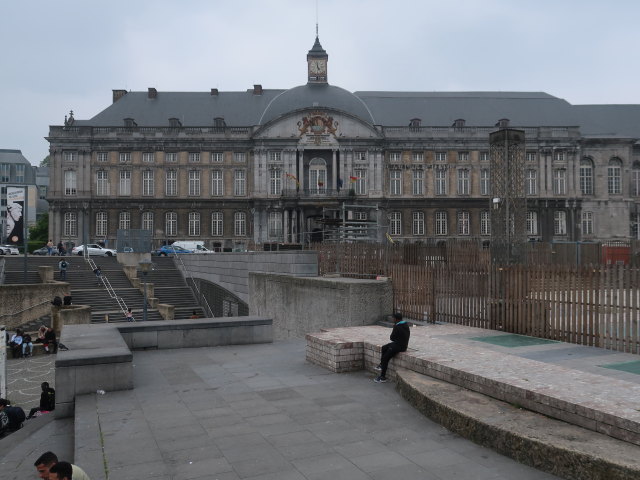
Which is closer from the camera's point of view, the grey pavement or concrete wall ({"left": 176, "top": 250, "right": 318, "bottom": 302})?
the grey pavement

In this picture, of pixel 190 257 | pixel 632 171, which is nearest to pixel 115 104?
pixel 190 257

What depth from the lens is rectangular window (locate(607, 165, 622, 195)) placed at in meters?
64.5

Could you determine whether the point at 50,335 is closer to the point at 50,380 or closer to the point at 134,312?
the point at 50,380

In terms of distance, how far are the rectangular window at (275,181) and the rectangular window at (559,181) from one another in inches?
1197

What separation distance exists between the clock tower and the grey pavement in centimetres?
5709

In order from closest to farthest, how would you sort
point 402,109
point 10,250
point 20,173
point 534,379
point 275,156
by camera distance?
point 534,379 → point 10,250 → point 275,156 → point 402,109 → point 20,173

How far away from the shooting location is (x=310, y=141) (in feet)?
195

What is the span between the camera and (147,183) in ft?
201

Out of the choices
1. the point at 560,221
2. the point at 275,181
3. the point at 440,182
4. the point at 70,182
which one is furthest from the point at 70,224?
the point at 560,221

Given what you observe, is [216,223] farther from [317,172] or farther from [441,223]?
[441,223]

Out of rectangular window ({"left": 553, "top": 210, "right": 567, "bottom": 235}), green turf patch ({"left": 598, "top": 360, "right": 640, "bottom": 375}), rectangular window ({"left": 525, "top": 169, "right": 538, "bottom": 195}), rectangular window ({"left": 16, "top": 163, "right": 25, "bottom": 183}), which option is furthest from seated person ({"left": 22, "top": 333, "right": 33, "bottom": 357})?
rectangular window ({"left": 16, "top": 163, "right": 25, "bottom": 183})

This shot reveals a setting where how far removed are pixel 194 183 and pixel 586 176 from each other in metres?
44.0

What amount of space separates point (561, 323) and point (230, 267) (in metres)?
22.0

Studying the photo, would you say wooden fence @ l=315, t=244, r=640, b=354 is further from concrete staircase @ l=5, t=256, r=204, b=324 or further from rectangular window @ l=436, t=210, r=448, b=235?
rectangular window @ l=436, t=210, r=448, b=235
